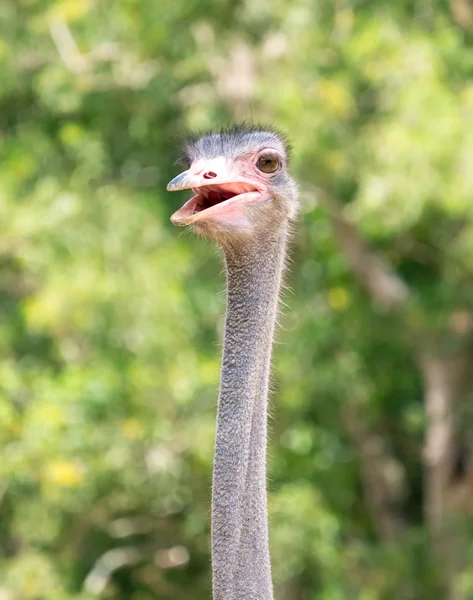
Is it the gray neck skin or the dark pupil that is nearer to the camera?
the gray neck skin

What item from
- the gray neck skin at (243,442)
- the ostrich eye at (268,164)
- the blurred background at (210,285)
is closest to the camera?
the gray neck skin at (243,442)

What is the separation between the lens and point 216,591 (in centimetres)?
229

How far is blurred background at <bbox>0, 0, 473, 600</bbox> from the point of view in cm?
748

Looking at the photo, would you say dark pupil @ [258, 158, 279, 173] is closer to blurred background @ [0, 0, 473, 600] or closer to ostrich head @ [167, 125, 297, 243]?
ostrich head @ [167, 125, 297, 243]

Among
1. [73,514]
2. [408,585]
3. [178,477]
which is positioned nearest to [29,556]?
[73,514]

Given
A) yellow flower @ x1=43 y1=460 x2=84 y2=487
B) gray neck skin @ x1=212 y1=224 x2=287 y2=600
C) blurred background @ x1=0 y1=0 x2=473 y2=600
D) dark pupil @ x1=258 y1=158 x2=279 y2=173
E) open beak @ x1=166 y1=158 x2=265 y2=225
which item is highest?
blurred background @ x1=0 y1=0 x2=473 y2=600

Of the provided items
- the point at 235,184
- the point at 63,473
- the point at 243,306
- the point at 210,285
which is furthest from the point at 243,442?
the point at 210,285

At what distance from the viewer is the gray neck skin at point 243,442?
2.29 meters

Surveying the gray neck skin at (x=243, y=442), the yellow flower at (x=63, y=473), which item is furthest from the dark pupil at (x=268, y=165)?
the yellow flower at (x=63, y=473)

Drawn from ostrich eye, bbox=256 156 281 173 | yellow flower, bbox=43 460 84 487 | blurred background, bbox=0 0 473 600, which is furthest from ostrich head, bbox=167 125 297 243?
yellow flower, bbox=43 460 84 487

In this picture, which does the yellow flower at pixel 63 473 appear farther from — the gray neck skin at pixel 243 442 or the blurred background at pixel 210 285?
the gray neck skin at pixel 243 442

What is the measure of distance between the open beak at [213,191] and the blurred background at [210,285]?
177 inches

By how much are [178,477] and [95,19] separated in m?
2.67

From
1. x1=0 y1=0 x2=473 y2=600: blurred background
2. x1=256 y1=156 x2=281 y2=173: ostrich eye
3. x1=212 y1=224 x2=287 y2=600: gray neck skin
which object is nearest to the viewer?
x1=212 y1=224 x2=287 y2=600: gray neck skin
